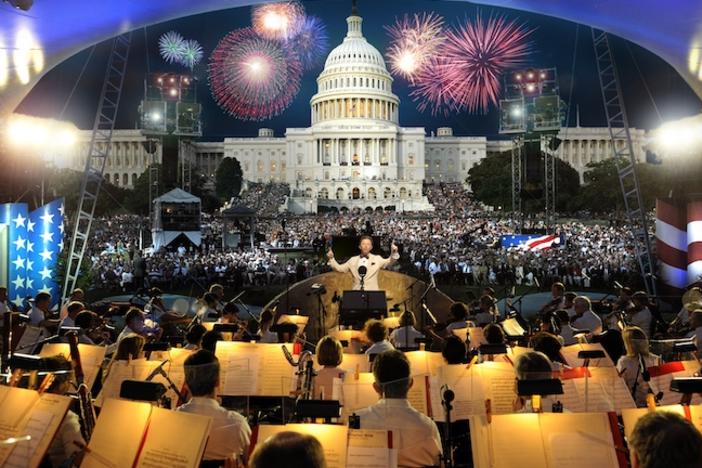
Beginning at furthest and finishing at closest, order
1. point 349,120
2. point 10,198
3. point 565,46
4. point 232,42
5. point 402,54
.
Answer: point 349,120
point 565,46
point 402,54
point 232,42
point 10,198

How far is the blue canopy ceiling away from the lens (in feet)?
39.3

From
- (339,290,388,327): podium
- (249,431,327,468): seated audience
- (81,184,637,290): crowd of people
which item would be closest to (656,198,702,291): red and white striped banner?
(81,184,637,290): crowd of people

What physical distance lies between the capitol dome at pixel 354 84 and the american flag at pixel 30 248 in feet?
297

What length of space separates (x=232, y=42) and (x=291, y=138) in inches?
3295

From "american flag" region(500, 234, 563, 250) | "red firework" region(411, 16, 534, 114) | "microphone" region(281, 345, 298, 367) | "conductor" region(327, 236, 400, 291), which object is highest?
"red firework" region(411, 16, 534, 114)

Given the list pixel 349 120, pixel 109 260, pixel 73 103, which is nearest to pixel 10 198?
pixel 73 103

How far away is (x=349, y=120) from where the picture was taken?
108375 mm

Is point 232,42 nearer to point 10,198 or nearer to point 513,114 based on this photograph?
point 10,198

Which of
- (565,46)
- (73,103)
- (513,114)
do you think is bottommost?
(73,103)

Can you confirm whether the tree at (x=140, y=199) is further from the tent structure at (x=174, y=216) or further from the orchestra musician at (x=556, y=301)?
the orchestra musician at (x=556, y=301)

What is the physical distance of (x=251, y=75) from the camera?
28.3m

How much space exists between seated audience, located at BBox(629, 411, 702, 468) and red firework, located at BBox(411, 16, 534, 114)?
70.5 feet

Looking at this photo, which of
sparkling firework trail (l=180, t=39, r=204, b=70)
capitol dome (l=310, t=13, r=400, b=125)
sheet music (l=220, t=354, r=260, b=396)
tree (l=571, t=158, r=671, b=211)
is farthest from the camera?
capitol dome (l=310, t=13, r=400, b=125)

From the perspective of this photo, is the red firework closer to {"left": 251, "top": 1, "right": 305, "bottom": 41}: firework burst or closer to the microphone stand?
{"left": 251, "top": 1, "right": 305, "bottom": 41}: firework burst
